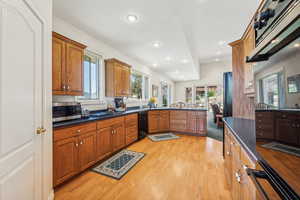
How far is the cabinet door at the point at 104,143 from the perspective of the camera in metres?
2.27

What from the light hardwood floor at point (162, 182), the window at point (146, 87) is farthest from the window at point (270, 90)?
the window at point (146, 87)

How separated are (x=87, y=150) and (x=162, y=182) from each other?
1306mm

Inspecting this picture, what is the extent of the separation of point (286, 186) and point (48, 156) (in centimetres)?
193

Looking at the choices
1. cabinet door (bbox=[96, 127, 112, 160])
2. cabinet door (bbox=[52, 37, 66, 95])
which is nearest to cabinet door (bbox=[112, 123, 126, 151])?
cabinet door (bbox=[96, 127, 112, 160])

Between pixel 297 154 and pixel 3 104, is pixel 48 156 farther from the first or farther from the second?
pixel 297 154

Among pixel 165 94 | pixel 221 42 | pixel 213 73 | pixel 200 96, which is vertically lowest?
pixel 200 96

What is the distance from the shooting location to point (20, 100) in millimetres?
1006

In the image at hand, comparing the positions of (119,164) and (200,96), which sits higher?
(200,96)

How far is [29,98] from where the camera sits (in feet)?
3.67

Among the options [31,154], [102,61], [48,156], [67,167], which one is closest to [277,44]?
[31,154]

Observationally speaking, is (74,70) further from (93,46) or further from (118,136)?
(118,136)

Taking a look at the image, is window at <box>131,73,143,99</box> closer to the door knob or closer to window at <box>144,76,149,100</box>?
window at <box>144,76,149,100</box>

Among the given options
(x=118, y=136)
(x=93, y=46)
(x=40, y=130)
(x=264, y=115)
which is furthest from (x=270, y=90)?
A: (x=93, y=46)

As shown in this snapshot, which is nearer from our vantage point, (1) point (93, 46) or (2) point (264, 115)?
(2) point (264, 115)
